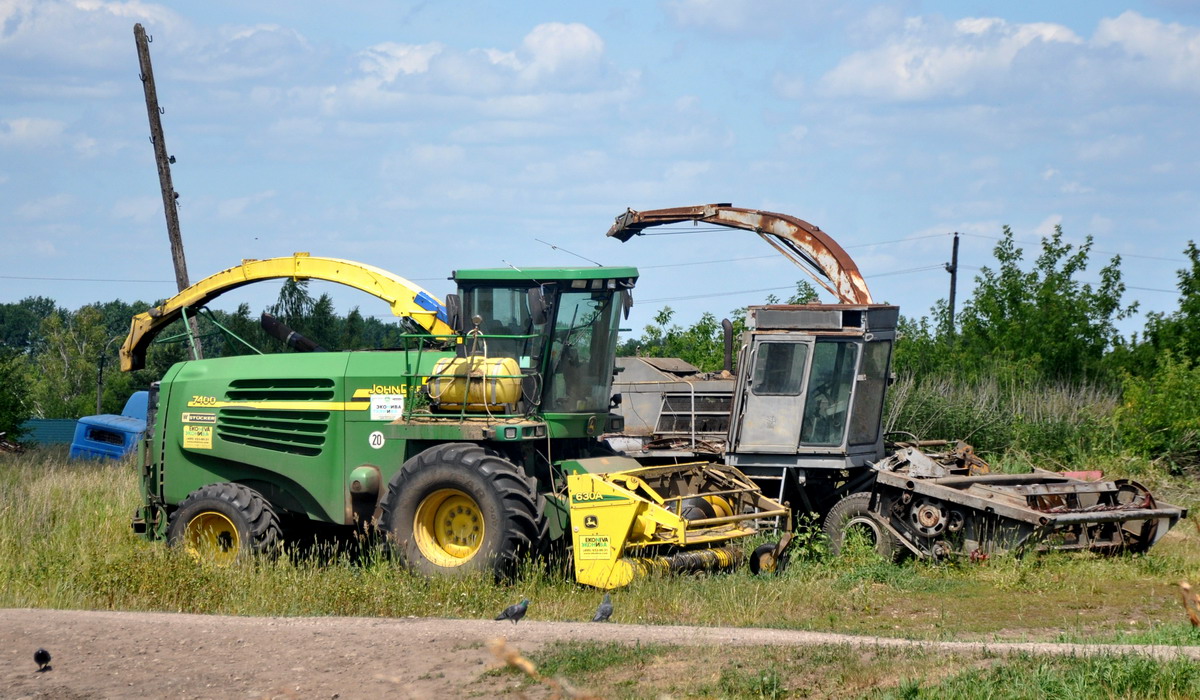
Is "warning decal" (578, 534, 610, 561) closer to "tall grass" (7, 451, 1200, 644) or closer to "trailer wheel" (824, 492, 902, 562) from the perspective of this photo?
"tall grass" (7, 451, 1200, 644)

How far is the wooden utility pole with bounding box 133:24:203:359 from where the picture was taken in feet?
76.1

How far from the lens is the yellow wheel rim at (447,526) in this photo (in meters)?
11.9

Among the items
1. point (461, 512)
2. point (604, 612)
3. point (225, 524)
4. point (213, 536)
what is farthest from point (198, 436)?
point (604, 612)

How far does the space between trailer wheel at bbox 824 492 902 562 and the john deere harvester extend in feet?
3.96

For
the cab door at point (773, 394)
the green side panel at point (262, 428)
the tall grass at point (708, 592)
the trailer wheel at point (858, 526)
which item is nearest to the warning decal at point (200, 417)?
the green side panel at point (262, 428)

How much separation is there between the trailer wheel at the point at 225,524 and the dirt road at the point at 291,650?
288cm

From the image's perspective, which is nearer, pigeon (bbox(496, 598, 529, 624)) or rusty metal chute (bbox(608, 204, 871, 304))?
pigeon (bbox(496, 598, 529, 624))

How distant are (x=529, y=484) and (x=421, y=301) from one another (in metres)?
4.22

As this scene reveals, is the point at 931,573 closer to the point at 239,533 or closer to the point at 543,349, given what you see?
the point at 543,349

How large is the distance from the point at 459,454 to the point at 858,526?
4.81 metres

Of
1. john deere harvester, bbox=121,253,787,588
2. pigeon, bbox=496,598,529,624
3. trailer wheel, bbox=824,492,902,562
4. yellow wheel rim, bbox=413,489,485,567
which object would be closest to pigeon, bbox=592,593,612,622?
pigeon, bbox=496,598,529,624

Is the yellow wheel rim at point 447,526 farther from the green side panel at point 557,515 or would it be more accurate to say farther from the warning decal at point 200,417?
the warning decal at point 200,417

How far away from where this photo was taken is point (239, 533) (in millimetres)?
12719

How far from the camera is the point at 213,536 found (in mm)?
13047
